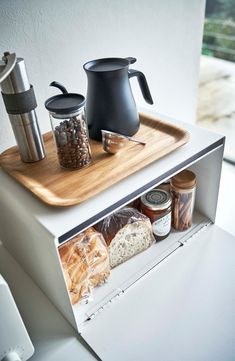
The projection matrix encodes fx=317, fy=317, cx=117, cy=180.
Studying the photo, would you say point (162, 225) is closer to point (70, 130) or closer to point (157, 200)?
point (157, 200)

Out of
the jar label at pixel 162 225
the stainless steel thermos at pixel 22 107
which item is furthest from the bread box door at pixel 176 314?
the stainless steel thermos at pixel 22 107

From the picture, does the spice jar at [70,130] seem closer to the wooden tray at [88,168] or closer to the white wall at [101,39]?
the wooden tray at [88,168]

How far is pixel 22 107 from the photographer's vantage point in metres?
0.62

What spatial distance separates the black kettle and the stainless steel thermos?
0.43 ft

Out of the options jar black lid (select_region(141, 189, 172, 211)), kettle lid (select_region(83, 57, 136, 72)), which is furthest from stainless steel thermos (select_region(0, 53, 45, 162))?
jar black lid (select_region(141, 189, 172, 211))

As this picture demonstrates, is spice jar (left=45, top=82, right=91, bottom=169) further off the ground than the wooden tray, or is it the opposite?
spice jar (left=45, top=82, right=91, bottom=169)

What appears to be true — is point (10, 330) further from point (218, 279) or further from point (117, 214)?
point (218, 279)

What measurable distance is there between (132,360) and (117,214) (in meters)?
0.31

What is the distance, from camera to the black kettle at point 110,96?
67 cm

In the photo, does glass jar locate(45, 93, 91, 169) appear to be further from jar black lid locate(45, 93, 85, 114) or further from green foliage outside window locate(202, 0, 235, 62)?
green foliage outside window locate(202, 0, 235, 62)

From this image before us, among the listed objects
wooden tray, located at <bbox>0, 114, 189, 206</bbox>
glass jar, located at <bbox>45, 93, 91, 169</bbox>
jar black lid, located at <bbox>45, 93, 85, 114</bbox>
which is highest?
jar black lid, located at <bbox>45, 93, 85, 114</bbox>

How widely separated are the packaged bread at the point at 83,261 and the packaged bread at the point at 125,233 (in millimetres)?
35

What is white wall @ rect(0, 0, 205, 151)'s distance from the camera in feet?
2.41

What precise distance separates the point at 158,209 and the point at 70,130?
0.30m
